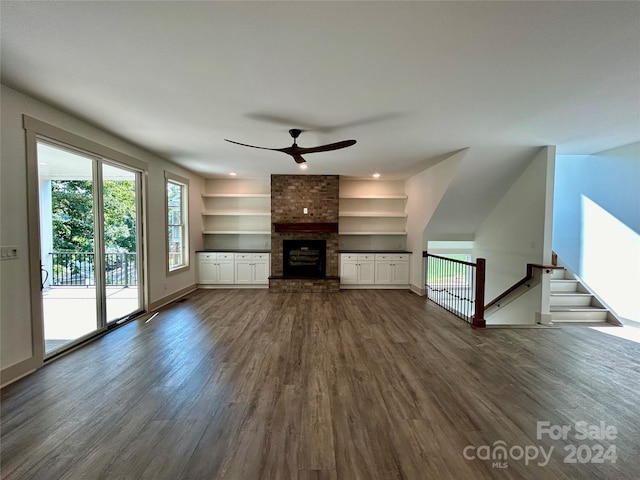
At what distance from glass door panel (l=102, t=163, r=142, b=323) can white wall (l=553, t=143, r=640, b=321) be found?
7972 millimetres

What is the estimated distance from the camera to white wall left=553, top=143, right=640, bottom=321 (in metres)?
4.33

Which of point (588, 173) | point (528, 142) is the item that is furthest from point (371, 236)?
point (588, 173)

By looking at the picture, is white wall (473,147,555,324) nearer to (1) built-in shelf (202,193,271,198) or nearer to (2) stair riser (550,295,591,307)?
(2) stair riser (550,295,591,307)

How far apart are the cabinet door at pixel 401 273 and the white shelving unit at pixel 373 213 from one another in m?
0.71

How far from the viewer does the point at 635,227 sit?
14.1ft

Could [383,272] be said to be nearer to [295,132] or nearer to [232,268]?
[232,268]

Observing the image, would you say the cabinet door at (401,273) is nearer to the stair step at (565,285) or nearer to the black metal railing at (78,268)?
the stair step at (565,285)

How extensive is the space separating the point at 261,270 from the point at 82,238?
3.67 meters

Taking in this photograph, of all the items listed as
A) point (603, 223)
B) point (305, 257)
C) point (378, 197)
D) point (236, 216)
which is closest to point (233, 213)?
point (236, 216)

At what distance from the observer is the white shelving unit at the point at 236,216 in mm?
7176

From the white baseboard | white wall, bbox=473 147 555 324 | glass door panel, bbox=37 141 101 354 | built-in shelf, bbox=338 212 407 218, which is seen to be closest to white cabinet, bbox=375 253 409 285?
built-in shelf, bbox=338 212 407 218

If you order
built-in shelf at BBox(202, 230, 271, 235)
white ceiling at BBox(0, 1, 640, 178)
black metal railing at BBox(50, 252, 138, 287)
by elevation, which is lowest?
black metal railing at BBox(50, 252, 138, 287)

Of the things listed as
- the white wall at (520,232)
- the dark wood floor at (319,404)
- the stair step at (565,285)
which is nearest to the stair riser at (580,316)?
the white wall at (520,232)

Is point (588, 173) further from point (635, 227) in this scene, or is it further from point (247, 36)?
point (247, 36)
